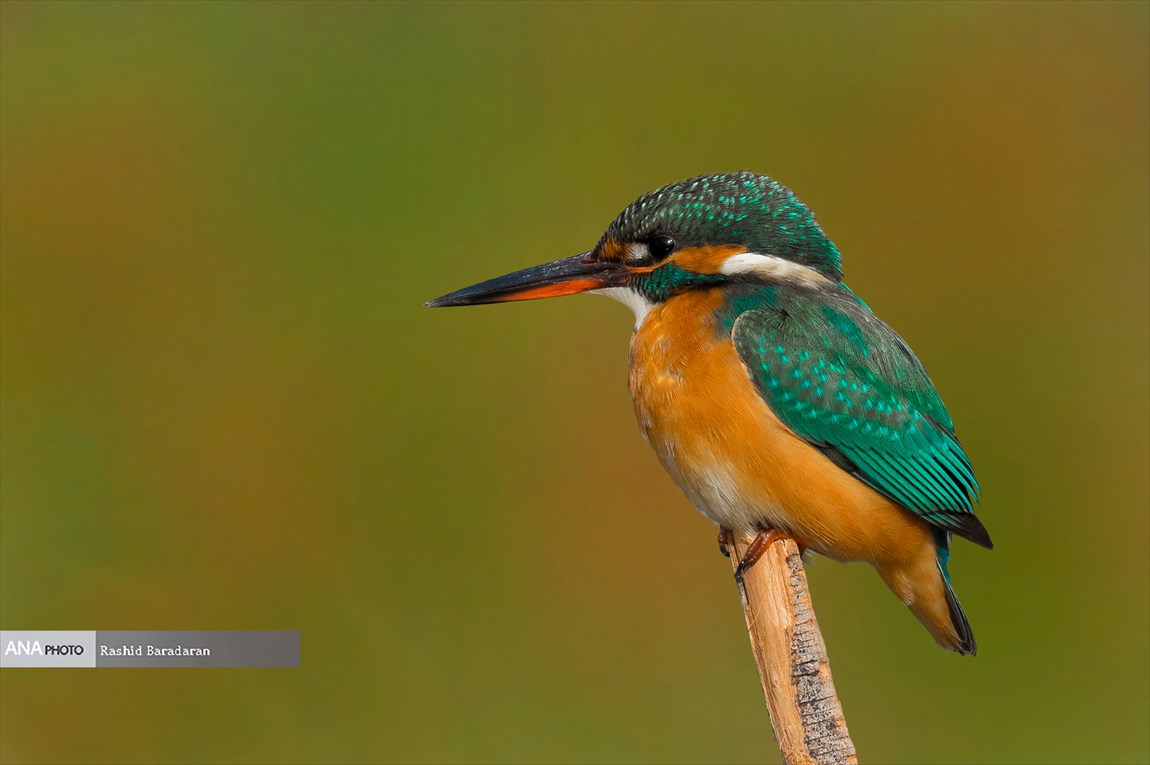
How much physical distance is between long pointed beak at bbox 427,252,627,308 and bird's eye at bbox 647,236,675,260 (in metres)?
0.06

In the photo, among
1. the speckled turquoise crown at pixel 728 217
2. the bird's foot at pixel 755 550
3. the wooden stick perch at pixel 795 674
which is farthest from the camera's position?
the speckled turquoise crown at pixel 728 217

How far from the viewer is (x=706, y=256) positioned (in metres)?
2.04

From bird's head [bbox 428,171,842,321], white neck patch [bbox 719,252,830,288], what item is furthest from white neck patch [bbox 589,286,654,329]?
white neck patch [bbox 719,252,830,288]

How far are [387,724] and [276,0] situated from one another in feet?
8.42

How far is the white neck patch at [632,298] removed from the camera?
2107mm

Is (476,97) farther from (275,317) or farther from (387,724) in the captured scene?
(387,724)

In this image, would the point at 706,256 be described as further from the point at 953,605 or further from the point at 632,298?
the point at 953,605

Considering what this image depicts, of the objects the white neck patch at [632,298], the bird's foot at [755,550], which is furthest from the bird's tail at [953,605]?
the white neck patch at [632,298]

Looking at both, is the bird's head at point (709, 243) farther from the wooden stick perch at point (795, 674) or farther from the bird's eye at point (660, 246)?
the wooden stick perch at point (795, 674)

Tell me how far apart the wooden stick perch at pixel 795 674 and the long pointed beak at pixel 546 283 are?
59 centimetres

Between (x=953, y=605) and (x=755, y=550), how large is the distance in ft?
1.22

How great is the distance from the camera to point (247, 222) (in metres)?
4.03

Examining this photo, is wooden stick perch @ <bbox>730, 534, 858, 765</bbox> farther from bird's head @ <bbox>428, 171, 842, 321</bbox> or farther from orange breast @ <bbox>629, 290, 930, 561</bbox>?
bird's head @ <bbox>428, 171, 842, 321</bbox>

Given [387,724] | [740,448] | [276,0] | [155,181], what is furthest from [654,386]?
[276,0]
